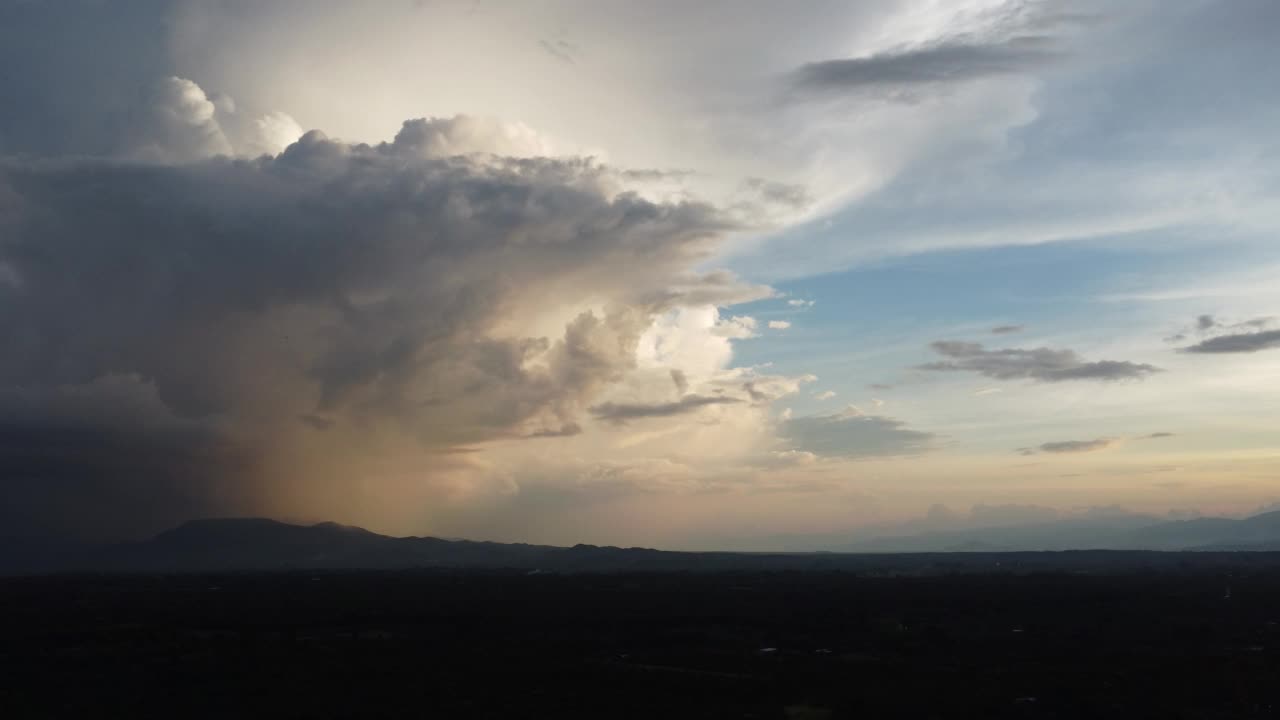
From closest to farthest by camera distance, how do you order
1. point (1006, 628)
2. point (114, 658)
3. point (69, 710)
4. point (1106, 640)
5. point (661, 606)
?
point (69, 710)
point (114, 658)
point (1106, 640)
point (1006, 628)
point (661, 606)

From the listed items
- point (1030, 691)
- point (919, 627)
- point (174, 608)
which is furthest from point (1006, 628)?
point (174, 608)

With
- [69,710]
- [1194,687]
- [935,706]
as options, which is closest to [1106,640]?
[1194,687]

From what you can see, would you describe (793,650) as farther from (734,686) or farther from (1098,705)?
(1098,705)

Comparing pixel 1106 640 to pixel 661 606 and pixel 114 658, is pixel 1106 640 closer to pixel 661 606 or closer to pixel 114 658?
pixel 661 606

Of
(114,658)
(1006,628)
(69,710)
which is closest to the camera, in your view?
(69,710)

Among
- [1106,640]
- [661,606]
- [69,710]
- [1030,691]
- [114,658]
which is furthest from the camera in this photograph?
[661,606]

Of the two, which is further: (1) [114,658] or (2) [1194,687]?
(1) [114,658]
